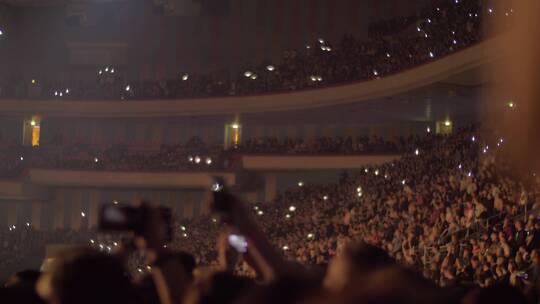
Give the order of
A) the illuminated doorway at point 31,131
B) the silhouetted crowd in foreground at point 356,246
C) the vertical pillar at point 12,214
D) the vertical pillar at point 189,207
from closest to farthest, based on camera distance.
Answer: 1. the silhouetted crowd in foreground at point 356,246
2. the vertical pillar at point 189,207
3. the vertical pillar at point 12,214
4. the illuminated doorway at point 31,131

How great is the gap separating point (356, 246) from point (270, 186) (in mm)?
27772

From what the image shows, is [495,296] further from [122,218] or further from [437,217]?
[437,217]

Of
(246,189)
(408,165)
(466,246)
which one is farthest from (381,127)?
(466,246)

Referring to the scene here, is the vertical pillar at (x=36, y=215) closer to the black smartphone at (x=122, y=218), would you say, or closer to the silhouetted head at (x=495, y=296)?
the black smartphone at (x=122, y=218)

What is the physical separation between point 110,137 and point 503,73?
20.1 metres

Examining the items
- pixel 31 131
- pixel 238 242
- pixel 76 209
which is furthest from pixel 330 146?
pixel 238 242

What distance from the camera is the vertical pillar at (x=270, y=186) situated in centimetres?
3006

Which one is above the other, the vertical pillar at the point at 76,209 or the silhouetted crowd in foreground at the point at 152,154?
the silhouetted crowd in foreground at the point at 152,154

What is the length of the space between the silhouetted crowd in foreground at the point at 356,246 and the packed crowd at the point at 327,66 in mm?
2319

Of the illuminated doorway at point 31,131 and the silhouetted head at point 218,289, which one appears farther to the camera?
the illuminated doorway at point 31,131

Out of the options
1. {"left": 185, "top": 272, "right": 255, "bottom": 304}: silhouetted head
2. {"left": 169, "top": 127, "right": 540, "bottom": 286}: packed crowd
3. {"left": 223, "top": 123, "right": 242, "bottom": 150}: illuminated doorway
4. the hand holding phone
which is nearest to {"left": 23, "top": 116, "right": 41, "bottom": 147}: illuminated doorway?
{"left": 223, "top": 123, "right": 242, "bottom": 150}: illuminated doorway

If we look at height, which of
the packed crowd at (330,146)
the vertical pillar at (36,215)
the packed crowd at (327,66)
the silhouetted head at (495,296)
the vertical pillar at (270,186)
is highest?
the packed crowd at (327,66)

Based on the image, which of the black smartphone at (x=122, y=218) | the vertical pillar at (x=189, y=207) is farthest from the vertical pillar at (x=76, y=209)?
the black smartphone at (x=122, y=218)

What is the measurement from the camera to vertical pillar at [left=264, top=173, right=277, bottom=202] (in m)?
30.1
